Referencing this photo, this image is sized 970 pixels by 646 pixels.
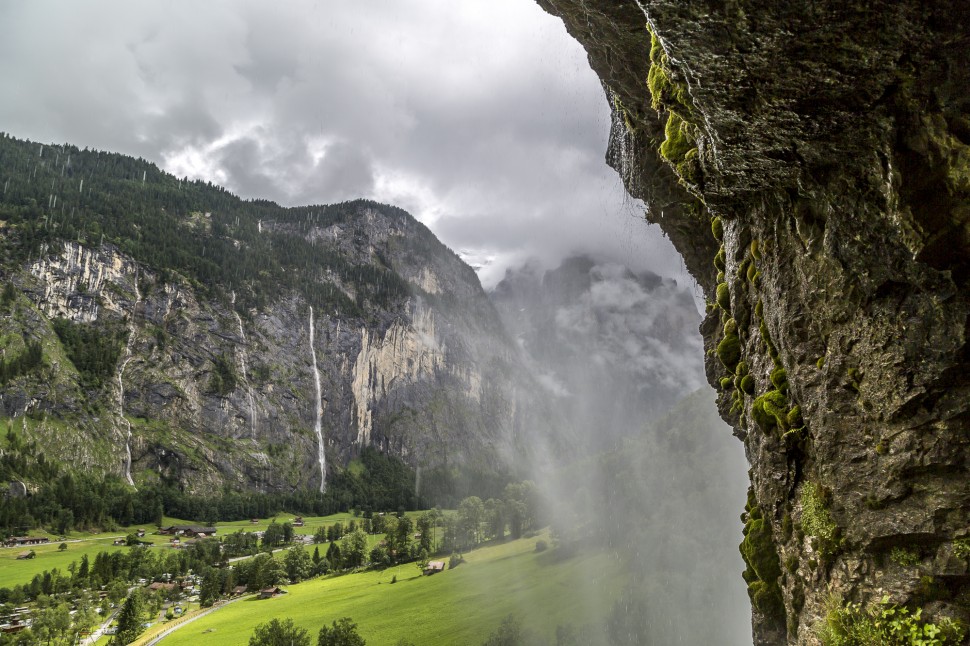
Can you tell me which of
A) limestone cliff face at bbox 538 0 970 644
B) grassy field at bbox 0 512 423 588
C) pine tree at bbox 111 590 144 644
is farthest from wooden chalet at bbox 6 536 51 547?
limestone cliff face at bbox 538 0 970 644

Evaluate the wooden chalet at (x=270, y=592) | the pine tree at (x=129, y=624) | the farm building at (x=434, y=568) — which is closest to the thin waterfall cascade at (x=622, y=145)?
the pine tree at (x=129, y=624)

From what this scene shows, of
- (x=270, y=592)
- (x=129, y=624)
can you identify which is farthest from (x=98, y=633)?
(x=270, y=592)

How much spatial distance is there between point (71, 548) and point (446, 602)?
332 feet

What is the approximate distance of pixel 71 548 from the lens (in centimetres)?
12775

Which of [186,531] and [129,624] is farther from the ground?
[186,531]

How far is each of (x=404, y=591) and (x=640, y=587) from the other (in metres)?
44.6

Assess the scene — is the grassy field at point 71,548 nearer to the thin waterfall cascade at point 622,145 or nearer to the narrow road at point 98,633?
the narrow road at point 98,633

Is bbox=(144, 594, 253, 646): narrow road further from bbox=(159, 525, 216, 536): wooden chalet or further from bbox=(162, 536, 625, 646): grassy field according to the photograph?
bbox=(159, 525, 216, 536): wooden chalet

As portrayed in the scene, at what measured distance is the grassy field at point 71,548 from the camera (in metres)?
105

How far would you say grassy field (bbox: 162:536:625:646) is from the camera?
3137 inches

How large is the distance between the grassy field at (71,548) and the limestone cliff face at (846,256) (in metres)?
131

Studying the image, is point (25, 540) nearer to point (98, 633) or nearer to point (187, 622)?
point (98, 633)

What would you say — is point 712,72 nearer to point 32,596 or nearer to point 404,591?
point 404,591

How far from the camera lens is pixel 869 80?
856 centimetres
